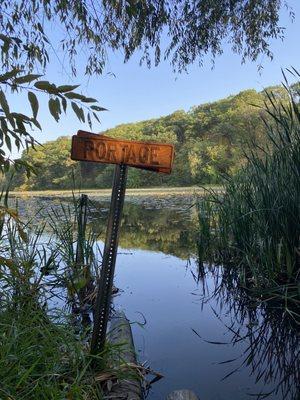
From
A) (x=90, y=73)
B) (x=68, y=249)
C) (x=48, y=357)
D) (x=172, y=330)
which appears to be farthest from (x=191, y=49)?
(x=48, y=357)

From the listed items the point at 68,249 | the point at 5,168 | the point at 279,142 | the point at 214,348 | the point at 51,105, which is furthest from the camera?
the point at 68,249

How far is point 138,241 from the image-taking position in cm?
648

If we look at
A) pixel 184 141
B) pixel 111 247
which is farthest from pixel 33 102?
pixel 184 141

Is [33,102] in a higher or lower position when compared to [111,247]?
higher

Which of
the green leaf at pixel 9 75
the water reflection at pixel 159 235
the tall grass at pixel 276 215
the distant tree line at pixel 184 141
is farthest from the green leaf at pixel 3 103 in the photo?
the distant tree line at pixel 184 141

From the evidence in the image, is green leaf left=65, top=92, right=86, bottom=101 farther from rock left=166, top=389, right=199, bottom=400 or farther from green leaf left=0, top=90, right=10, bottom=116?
rock left=166, top=389, right=199, bottom=400

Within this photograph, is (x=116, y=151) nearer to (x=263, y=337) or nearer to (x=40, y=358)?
(x=40, y=358)

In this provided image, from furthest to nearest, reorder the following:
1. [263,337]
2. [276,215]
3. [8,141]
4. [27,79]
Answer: [276,215] → [263,337] → [8,141] → [27,79]

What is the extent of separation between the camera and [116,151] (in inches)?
65.2

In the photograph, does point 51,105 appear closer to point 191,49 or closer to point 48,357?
point 48,357

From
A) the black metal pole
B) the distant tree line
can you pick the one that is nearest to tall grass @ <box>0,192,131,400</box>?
the black metal pole

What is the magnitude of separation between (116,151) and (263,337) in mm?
1536

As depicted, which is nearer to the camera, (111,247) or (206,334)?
(111,247)

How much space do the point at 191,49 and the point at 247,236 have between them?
6.58ft
